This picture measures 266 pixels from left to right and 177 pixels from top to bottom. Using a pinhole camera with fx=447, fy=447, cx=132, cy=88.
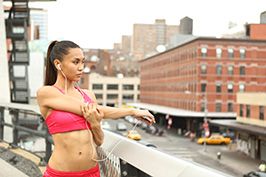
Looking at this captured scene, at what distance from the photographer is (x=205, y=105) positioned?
54.2m

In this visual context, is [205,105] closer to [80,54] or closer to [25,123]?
[25,123]

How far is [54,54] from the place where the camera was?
305cm

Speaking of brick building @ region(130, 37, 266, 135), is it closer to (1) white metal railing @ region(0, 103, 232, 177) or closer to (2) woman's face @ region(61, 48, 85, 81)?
(1) white metal railing @ region(0, 103, 232, 177)

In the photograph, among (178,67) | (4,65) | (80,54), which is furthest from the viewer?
(178,67)

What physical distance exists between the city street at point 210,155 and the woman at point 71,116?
81.9 ft

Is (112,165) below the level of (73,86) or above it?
below

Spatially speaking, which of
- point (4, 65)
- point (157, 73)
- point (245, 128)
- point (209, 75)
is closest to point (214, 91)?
point (209, 75)

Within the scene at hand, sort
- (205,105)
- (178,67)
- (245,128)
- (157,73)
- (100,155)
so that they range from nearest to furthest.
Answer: (100,155) < (245,128) < (205,105) < (178,67) < (157,73)

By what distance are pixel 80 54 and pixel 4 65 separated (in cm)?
1549

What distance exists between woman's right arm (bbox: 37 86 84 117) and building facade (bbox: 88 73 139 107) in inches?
3871

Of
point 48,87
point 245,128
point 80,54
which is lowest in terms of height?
point 245,128

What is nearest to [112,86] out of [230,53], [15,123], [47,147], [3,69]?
[230,53]

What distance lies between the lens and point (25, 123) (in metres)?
7.29

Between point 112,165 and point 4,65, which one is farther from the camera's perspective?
point 4,65
